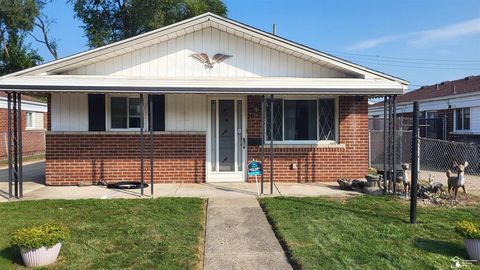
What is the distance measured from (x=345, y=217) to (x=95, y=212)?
14.9ft

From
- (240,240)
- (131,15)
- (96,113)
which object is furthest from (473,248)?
(131,15)

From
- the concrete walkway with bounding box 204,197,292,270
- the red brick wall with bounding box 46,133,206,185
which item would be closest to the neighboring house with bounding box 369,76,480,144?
the red brick wall with bounding box 46,133,206,185

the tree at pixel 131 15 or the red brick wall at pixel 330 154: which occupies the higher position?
the tree at pixel 131 15

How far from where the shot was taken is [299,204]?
8234 mm

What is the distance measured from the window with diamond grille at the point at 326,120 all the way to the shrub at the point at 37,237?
766cm

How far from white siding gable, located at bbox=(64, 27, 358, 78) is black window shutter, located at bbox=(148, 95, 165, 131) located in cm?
64

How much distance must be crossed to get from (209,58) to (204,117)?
155 cm

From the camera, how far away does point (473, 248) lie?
5340 millimetres

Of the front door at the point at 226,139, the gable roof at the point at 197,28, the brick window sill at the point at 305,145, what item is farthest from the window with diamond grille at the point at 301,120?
the gable roof at the point at 197,28

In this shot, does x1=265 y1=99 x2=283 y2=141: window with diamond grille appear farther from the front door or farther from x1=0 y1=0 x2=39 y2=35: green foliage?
x1=0 y1=0 x2=39 y2=35: green foliage

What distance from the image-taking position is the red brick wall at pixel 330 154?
1115 centimetres

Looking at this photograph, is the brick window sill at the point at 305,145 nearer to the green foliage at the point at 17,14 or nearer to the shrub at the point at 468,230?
the shrub at the point at 468,230

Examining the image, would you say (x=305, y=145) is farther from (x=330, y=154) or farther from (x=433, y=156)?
(x=433, y=156)

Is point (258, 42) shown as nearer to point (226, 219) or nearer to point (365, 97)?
point (365, 97)
